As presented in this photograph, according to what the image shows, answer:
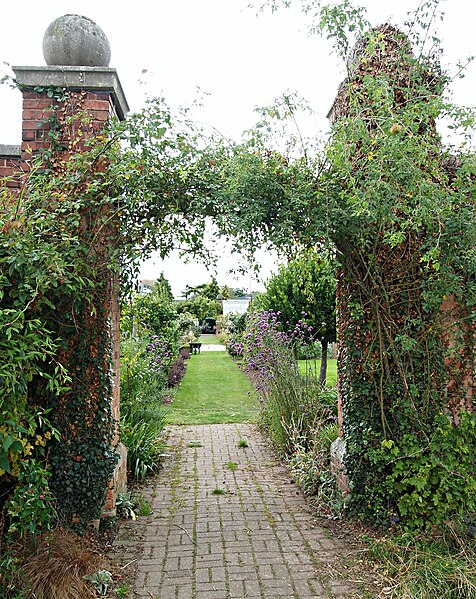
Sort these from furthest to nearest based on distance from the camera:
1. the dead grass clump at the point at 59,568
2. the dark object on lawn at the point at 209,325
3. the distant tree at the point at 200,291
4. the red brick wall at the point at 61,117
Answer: the dark object on lawn at the point at 209,325
the distant tree at the point at 200,291
the red brick wall at the point at 61,117
the dead grass clump at the point at 59,568

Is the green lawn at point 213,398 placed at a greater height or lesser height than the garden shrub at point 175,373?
lesser

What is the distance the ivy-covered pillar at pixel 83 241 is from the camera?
3795 mm

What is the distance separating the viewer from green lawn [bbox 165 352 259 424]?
933cm

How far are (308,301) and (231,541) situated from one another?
19.5ft

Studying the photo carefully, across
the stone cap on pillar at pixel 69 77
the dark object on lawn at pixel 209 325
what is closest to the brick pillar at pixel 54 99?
the stone cap on pillar at pixel 69 77

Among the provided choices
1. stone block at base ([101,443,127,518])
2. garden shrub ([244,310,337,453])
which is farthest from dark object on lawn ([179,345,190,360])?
stone block at base ([101,443,127,518])

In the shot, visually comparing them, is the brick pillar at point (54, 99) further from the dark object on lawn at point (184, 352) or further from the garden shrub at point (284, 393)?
the dark object on lawn at point (184, 352)

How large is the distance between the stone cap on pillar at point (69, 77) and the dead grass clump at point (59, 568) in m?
3.15

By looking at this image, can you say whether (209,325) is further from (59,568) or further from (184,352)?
(59,568)

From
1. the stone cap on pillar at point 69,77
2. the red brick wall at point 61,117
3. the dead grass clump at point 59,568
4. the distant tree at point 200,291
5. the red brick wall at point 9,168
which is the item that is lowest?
the dead grass clump at point 59,568

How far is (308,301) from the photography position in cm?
963

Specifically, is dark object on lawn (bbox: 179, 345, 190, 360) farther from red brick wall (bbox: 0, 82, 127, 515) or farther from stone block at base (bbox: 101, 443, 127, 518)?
red brick wall (bbox: 0, 82, 127, 515)

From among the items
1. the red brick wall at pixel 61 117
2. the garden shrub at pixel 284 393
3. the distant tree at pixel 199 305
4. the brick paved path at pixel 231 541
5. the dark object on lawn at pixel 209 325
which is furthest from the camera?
the dark object on lawn at pixel 209 325

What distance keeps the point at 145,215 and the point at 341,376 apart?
2052mm
